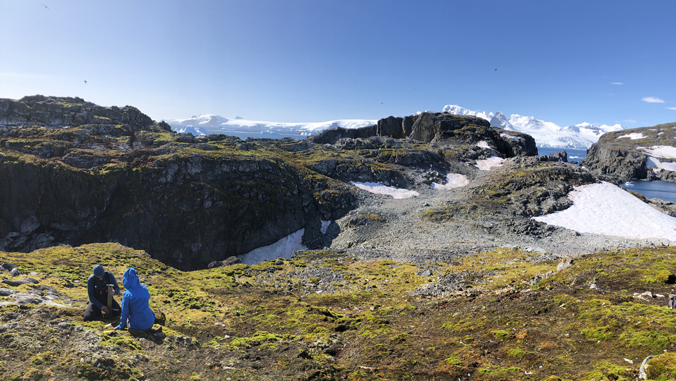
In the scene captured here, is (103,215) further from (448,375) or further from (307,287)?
(448,375)

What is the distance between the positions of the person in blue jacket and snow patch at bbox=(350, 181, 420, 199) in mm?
62222

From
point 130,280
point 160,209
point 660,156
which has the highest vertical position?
point 660,156

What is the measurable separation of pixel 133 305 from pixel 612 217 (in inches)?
2402

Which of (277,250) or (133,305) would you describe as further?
(277,250)

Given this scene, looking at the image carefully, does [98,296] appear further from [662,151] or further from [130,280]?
[662,151]

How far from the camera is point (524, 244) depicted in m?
37.2

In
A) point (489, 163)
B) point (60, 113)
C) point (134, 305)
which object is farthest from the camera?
point (489, 163)

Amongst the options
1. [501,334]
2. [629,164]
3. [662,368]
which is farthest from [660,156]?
[662,368]

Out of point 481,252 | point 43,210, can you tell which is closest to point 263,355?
point 481,252

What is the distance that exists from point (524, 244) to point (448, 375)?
113 feet

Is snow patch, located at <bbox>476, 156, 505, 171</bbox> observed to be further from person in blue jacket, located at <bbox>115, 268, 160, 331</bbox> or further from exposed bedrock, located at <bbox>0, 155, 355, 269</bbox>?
person in blue jacket, located at <bbox>115, 268, 160, 331</bbox>

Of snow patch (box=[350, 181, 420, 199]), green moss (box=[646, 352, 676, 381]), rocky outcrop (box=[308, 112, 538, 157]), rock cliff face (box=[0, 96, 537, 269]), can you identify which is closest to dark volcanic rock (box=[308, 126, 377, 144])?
rocky outcrop (box=[308, 112, 538, 157])

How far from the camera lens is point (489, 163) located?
3816 inches

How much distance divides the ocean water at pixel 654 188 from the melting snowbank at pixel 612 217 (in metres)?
92.3
